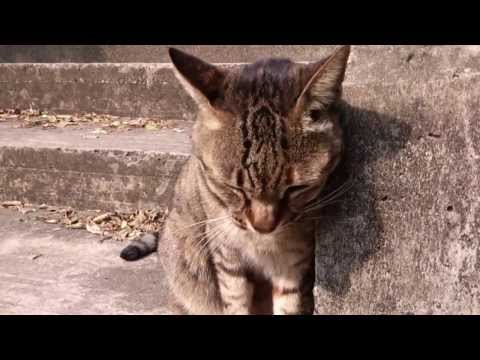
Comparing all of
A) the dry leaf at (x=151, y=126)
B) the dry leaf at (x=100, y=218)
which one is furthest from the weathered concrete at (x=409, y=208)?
the dry leaf at (x=151, y=126)

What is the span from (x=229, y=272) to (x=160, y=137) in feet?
6.76

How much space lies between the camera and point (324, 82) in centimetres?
174

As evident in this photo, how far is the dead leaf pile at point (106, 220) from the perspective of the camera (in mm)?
3580

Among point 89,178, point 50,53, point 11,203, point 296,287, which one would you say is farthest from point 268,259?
point 50,53

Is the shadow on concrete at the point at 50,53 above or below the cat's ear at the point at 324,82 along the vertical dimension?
below

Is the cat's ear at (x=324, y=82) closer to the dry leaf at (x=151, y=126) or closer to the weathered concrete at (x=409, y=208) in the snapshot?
the weathered concrete at (x=409, y=208)

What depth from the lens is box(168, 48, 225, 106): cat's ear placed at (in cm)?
188

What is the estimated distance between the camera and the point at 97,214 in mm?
3809

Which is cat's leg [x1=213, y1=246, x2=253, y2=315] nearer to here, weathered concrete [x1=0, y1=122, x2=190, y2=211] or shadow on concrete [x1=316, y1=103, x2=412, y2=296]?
shadow on concrete [x1=316, y1=103, x2=412, y2=296]

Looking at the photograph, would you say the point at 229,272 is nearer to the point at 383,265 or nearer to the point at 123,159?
the point at 383,265

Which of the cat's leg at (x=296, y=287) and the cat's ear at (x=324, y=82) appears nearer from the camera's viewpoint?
the cat's ear at (x=324, y=82)

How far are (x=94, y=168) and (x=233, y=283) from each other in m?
1.94

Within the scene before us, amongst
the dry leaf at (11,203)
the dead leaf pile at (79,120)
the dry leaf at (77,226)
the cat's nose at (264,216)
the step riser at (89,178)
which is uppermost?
the cat's nose at (264,216)

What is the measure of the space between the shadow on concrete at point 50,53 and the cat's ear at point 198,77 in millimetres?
4659
